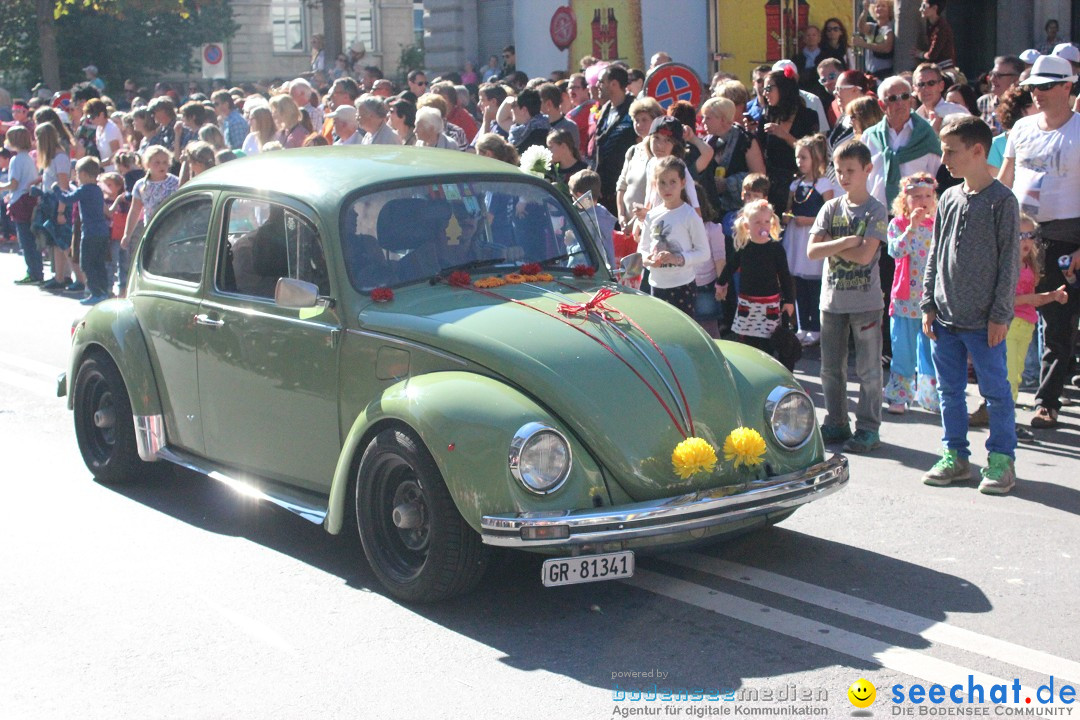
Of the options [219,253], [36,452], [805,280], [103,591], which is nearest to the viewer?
[103,591]

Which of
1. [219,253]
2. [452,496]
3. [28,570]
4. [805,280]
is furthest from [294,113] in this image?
[452,496]

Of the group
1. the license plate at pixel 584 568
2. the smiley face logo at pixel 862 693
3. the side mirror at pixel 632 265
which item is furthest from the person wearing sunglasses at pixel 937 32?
the smiley face logo at pixel 862 693

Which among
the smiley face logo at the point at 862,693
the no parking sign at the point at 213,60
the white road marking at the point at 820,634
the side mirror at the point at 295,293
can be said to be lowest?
the smiley face logo at the point at 862,693

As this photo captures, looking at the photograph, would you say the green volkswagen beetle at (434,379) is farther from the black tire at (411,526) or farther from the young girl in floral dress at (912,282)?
the young girl in floral dress at (912,282)

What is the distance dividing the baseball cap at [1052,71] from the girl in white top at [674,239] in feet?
7.18

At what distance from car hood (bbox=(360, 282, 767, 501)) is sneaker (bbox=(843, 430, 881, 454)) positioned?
7.18 feet

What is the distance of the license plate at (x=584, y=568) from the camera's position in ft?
16.9

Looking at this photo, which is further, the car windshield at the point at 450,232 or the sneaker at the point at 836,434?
the sneaker at the point at 836,434

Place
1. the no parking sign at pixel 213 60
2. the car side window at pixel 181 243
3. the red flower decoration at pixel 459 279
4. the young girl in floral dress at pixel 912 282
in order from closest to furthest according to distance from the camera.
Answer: the red flower decoration at pixel 459 279, the car side window at pixel 181 243, the young girl in floral dress at pixel 912 282, the no parking sign at pixel 213 60

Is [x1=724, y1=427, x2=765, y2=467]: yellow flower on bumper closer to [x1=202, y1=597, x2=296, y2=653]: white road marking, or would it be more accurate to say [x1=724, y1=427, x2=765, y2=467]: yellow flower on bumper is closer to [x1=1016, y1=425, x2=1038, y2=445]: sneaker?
[x1=202, y1=597, x2=296, y2=653]: white road marking

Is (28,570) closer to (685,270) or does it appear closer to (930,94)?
(685,270)

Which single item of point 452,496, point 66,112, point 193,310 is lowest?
point 452,496

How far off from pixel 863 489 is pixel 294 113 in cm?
837

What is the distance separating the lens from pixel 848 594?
556cm
